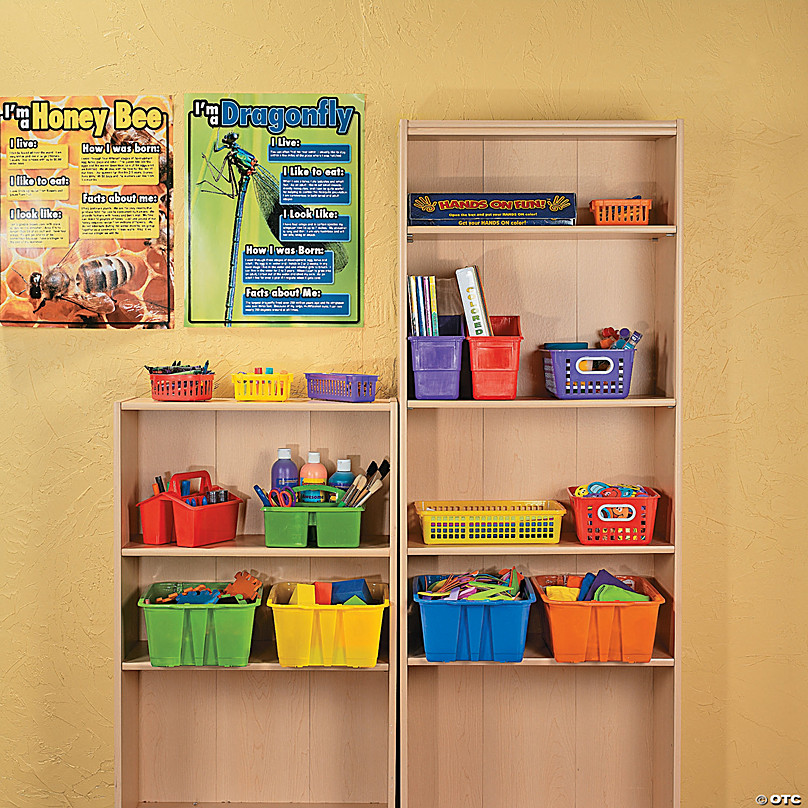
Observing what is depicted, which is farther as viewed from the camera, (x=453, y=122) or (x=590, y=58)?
(x=590, y=58)

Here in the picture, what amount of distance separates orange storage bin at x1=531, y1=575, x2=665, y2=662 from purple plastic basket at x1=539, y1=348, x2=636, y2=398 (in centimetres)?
55

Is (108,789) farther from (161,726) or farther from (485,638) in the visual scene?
(485,638)

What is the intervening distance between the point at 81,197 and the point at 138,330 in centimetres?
41

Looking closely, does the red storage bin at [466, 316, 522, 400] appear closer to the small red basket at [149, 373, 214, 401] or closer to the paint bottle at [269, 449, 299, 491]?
the paint bottle at [269, 449, 299, 491]

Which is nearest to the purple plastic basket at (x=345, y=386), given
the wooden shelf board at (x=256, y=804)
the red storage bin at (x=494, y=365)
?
the red storage bin at (x=494, y=365)

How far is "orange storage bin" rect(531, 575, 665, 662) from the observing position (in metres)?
2.19

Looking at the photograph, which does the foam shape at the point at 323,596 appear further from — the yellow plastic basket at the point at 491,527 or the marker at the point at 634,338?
the marker at the point at 634,338

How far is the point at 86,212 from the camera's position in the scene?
2398mm

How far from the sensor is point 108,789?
246 cm

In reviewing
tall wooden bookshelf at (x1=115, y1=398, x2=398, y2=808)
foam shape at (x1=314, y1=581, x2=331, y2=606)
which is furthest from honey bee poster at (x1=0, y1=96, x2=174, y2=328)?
foam shape at (x1=314, y1=581, x2=331, y2=606)

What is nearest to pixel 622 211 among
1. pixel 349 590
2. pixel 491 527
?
pixel 491 527

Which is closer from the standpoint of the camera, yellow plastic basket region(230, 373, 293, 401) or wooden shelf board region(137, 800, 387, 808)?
yellow plastic basket region(230, 373, 293, 401)

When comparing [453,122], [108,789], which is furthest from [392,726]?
[453,122]

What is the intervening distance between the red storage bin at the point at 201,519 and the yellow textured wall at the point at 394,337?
0.33 meters
